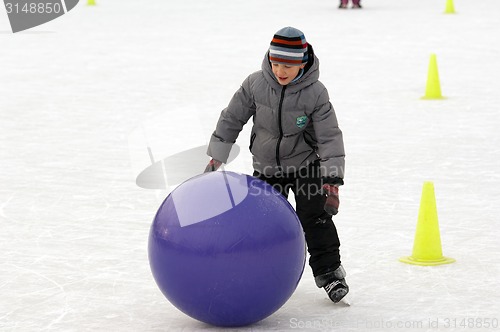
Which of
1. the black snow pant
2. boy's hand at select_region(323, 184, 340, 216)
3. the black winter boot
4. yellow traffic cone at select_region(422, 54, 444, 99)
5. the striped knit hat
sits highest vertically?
the striped knit hat

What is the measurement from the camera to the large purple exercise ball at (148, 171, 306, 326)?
5367 millimetres

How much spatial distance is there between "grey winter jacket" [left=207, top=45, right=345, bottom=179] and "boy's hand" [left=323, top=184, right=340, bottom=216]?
7cm

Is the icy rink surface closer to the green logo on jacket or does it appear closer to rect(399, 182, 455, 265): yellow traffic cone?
rect(399, 182, 455, 265): yellow traffic cone

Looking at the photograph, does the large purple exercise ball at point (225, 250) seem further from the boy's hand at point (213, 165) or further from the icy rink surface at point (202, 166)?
the boy's hand at point (213, 165)

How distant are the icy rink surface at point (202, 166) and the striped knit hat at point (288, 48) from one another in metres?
1.39

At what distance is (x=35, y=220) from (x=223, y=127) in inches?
100

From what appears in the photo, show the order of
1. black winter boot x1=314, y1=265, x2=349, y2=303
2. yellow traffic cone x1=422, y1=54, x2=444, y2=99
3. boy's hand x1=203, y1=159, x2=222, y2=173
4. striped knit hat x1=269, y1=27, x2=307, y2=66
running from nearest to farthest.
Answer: striped knit hat x1=269, y1=27, x2=307, y2=66 < black winter boot x1=314, y1=265, x2=349, y2=303 < boy's hand x1=203, y1=159, x2=222, y2=173 < yellow traffic cone x1=422, y1=54, x2=444, y2=99

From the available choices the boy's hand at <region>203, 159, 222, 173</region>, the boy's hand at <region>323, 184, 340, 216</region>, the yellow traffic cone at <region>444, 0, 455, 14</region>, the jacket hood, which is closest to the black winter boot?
the boy's hand at <region>323, 184, 340, 216</region>

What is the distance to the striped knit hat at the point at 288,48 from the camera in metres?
5.84

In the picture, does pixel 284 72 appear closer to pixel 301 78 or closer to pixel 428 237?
pixel 301 78

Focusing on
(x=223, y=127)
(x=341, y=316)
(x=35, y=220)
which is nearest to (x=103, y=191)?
(x=35, y=220)

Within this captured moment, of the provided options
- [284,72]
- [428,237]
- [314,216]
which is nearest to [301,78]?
[284,72]

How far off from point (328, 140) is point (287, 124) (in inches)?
9.7

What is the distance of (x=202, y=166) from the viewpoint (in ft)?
32.3
